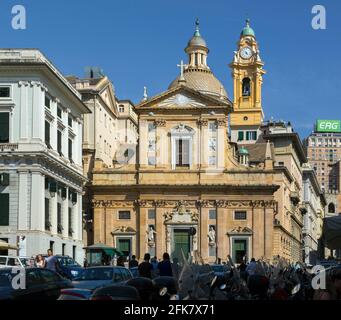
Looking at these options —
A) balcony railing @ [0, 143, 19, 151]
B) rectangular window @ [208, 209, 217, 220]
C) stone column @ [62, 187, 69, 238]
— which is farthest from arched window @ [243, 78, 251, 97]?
balcony railing @ [0, 143, 19, 151]

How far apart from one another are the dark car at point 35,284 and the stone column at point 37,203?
3021 cm

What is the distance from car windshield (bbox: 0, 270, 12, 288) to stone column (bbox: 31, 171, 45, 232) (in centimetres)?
3056

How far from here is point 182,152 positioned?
222ft

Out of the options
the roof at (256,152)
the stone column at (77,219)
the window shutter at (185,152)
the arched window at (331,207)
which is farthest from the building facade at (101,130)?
the arched window at (331,207)

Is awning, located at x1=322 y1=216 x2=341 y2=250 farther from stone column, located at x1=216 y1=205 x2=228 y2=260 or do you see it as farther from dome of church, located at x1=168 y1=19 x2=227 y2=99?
dome of church, located at x1=168 y1=19 x2=227 y2=99

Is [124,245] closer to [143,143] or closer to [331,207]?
[143,143]

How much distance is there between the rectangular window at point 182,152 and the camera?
67625 millimetres

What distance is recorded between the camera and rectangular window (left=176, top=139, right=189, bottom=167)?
67625 millimetres

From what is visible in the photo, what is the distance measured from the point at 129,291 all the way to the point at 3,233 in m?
38.8

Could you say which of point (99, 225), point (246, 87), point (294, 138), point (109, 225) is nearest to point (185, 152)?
point (109, 225)

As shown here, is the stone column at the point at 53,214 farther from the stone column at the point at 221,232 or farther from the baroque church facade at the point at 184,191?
the stone column at the point at 221,232

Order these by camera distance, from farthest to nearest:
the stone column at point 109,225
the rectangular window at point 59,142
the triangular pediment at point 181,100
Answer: the stone column at point 109,225, the triangular pediment at point 181,100, the rectangular window at point 59,142

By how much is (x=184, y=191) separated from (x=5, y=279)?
5155cm

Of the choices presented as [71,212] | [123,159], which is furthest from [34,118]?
[123,159]
